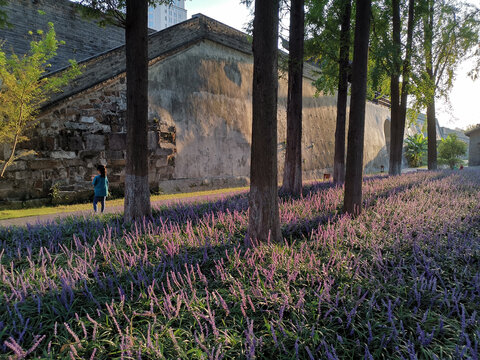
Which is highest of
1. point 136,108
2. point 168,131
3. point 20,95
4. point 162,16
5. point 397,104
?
point 162,16

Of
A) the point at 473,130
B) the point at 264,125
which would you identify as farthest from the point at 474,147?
the point at 264,125

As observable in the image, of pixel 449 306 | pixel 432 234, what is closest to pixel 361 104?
pixel 432 234

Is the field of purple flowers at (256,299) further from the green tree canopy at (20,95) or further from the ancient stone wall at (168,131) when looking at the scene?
the ancient stone wall at (168,131)

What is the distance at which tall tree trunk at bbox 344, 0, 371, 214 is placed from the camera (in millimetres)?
5574

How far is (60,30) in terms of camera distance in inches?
566

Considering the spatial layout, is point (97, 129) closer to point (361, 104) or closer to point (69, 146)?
point (69, 146)

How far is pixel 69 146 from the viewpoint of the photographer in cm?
1053

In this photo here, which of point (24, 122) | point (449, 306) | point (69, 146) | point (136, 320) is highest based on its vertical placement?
point (24, 122)

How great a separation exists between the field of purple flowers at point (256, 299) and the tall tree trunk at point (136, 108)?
1443mm

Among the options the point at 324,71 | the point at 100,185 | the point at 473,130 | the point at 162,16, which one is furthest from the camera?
the point at 162,16

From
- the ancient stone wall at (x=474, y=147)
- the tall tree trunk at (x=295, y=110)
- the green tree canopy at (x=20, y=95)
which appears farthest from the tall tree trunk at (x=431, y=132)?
the ancient stone wall at (x=474, y=147)

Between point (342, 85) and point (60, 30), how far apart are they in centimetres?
1323

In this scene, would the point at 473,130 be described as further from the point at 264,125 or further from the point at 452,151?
the point at 264,125

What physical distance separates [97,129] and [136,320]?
1007 cm
